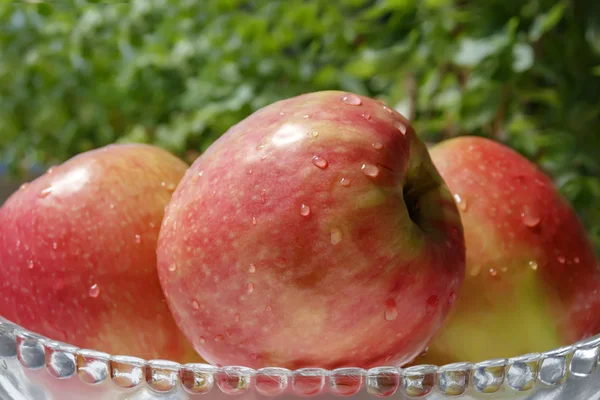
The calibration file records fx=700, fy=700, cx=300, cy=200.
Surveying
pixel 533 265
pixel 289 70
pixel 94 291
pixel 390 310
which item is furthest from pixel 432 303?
pixel 289 70

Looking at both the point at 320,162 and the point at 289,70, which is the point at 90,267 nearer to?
the point at 320,162

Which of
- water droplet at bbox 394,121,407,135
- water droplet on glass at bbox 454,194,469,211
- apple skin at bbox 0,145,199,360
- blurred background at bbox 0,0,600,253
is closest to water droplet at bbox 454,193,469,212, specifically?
water droplet on glass at bbox 454,194,469,211

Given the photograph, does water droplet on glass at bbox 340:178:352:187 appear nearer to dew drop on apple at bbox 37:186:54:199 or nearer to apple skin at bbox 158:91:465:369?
apple skin at bbox 158:91:465:369

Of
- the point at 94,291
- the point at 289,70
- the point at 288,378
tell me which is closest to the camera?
the point at 288,378

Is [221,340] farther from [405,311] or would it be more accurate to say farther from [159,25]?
[159,25]

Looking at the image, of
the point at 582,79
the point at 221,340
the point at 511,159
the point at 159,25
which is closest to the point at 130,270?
the point at 221,340

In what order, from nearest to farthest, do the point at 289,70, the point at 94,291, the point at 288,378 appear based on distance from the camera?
1. the point at 288,378
2. the point at 94,291
3. the point at 289,70
